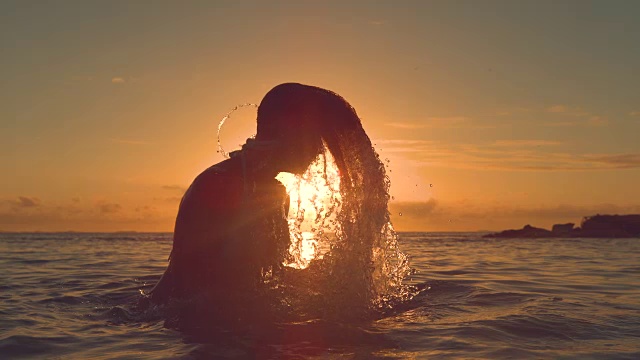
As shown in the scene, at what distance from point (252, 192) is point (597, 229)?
2195 inches

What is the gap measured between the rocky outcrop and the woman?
51.2 metres

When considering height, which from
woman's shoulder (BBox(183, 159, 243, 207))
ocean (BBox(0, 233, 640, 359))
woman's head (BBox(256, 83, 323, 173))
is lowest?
ocean (BBox(0, 233, 640, 359))

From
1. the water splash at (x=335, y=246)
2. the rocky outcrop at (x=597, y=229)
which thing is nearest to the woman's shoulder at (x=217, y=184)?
the water splash at (x=335, y=246)

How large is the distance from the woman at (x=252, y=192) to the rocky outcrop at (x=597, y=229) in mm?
51248

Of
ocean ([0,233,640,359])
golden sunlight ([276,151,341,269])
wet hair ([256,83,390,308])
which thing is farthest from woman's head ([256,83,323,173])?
ocean ([0,233,640,359])

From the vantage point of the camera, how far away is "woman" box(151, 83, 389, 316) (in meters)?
5.60

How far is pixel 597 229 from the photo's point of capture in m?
53.3

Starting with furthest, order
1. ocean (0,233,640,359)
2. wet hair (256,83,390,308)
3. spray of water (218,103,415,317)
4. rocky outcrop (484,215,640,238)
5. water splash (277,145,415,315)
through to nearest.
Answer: rocky outcrop (484,215,640,238) < water splash (277,145,415,315) < spray of water (218,103,415,317) < wet hair (256,83,390,308) < ocean (0,233,640,359)

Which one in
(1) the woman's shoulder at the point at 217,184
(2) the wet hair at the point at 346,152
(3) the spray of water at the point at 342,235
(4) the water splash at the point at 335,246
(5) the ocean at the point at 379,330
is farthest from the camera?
(4) the water splash at the point at 335,246

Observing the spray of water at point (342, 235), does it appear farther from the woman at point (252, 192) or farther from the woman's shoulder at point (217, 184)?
the woman's shoulder at point (217, 184)

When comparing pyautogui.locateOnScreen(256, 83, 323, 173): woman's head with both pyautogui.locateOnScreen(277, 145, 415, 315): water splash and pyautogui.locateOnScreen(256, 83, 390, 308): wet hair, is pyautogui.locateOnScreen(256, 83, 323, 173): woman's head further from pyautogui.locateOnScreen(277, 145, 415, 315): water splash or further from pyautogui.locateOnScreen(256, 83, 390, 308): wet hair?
pyautogui.locateOnScreen(277, 145, 415, 315): water splash

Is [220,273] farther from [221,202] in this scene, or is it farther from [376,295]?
[376,295]

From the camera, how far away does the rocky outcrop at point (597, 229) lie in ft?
169

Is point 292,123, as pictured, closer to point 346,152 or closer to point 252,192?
point 346,152
